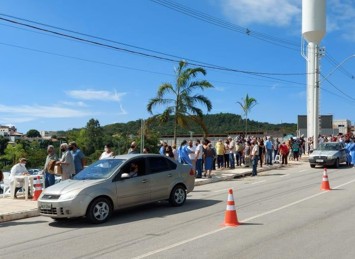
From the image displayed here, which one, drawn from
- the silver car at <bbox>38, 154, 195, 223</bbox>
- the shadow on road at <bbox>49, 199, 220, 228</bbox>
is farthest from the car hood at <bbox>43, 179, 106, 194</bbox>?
the shadow on road at <bbox>49, 199, 220, 228</bbox>

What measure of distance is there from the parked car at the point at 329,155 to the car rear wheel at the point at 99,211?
17.9 metres

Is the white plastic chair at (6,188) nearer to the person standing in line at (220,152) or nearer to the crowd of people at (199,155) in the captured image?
the crowd of people at (199,155)

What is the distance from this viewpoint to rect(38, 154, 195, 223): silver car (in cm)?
997

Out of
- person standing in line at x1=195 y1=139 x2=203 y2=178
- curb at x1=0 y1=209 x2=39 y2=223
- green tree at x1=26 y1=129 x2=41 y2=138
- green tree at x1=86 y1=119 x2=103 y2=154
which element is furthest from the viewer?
green tree at x1=26 y1=129 x2=41 y2=138

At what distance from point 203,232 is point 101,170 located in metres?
3.61

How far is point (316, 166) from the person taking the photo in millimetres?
27281

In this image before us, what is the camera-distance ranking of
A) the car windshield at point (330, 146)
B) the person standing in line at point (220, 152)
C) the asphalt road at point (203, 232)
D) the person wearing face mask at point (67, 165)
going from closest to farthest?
the asphalt road at point (203, 232), the person wearing face mask at point (67, 165), the person standing in line at point (220, 152), the car windshield at point (330, 146)

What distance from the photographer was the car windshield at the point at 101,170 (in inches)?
427

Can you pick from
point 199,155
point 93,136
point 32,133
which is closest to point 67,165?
A: point 199,155

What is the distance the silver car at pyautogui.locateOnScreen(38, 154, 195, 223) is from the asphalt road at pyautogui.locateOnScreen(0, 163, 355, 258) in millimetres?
371

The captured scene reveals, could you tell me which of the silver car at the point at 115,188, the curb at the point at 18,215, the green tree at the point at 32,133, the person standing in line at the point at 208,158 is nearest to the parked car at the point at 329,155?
the person standing in line at the point at 208,158

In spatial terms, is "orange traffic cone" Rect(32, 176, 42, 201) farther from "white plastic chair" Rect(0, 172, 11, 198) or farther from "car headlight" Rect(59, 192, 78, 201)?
"car headlight" Rect(59, 192, 78, 201)

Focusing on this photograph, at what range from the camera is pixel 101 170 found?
36.6ft

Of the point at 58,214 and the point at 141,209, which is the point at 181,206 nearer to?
the point at 141,209
